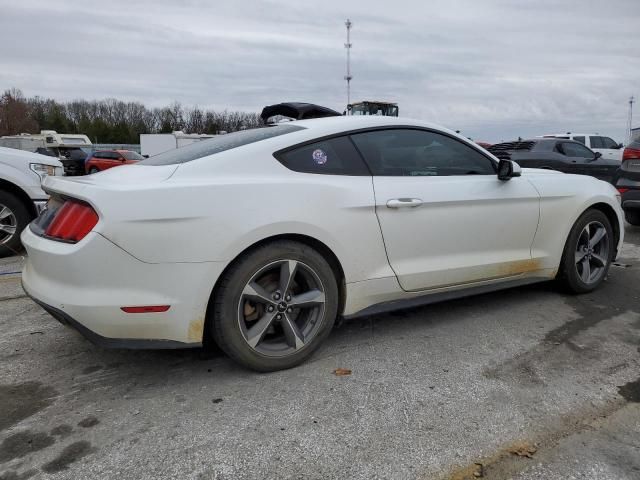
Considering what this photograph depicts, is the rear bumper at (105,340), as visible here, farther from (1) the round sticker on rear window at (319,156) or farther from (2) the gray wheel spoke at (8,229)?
(2) the gray wheel spoke at (8,229)

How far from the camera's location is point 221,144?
Result: 3.14 meters

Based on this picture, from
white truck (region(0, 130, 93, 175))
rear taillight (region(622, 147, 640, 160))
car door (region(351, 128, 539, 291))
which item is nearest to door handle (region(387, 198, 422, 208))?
car door (region(351, 128, 539, 291))

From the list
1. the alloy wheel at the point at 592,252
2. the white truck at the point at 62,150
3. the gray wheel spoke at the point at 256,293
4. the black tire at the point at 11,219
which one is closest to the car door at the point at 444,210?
the alloy wheel at the point at 592,252

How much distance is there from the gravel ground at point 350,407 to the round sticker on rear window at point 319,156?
1.17m

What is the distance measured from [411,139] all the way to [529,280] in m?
1.52

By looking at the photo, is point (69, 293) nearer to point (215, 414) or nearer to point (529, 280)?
point (215, 414)

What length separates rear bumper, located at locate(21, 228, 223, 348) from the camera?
2424 mm

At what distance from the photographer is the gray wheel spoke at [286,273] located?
9.17 feet

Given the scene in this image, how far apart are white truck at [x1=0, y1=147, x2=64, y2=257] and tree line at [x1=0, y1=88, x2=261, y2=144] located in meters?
56.7

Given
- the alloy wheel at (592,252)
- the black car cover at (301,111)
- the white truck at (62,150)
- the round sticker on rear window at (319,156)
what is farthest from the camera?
the white truck at (62,150)

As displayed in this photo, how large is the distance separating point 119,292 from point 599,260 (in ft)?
12.8

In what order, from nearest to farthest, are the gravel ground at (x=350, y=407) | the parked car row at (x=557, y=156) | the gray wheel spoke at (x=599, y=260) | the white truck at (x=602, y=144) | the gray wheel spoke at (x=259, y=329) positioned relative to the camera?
the gravel ground at (x=350, y=407)
the gray wheel spoke at (x=259, y=329)
the gray wheel spoke at (x=599, y=260)
the parked car row at (x=557, y=156)
the white truck at (x=602, y=144)

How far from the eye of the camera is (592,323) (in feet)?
12.3

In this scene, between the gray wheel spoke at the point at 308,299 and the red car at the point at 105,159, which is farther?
the red car at the point at 105,159
